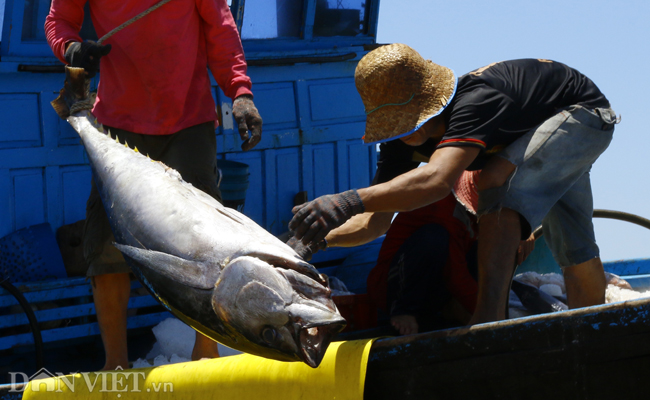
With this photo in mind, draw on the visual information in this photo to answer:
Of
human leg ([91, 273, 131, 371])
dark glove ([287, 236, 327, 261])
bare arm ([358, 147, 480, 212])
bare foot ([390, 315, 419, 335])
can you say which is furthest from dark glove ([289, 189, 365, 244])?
human leg ([91, 273, 131, 371])

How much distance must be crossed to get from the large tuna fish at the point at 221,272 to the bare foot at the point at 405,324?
1.25 metres

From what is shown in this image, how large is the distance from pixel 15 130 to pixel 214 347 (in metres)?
2.00

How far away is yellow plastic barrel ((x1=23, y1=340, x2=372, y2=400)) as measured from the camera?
2.37 m

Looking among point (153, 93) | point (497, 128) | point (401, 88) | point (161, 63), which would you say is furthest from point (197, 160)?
point (497, 128)

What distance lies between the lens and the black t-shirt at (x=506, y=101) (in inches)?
106

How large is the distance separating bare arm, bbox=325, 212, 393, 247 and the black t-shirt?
39 cm

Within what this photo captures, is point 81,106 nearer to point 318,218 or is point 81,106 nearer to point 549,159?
point 318,218

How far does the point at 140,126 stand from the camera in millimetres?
3271

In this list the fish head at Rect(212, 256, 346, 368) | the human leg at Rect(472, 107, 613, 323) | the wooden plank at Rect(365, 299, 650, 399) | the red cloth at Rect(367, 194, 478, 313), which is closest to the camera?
the fish head at Rect(212, 256, 346, 368)

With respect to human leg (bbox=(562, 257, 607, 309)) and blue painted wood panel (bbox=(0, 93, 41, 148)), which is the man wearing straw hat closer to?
human leg (bbox=(562, 257, 607, 309))

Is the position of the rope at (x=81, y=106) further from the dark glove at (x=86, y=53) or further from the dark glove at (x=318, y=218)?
the dark glove at (x=318, y=218)

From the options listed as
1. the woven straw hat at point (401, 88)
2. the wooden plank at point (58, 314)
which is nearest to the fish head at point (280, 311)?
the woven straw hat at point (401, 88)

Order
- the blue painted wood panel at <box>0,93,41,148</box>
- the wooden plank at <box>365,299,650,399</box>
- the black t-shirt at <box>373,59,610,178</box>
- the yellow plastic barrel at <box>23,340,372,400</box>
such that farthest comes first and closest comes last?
1. the blue painted wood panel at <box>0,93,41,148</box>
2. the black t-shirt at <box>373,59,610,178</box>
3. the yellow plastic barrel at <box>23,340,372,400</box>
4. the wooden plank at <box>365,299,650,399</box>

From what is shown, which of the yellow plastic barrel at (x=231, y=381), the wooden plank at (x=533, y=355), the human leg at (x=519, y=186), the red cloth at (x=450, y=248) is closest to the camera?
the wooden plank at (x=533, y=355)
